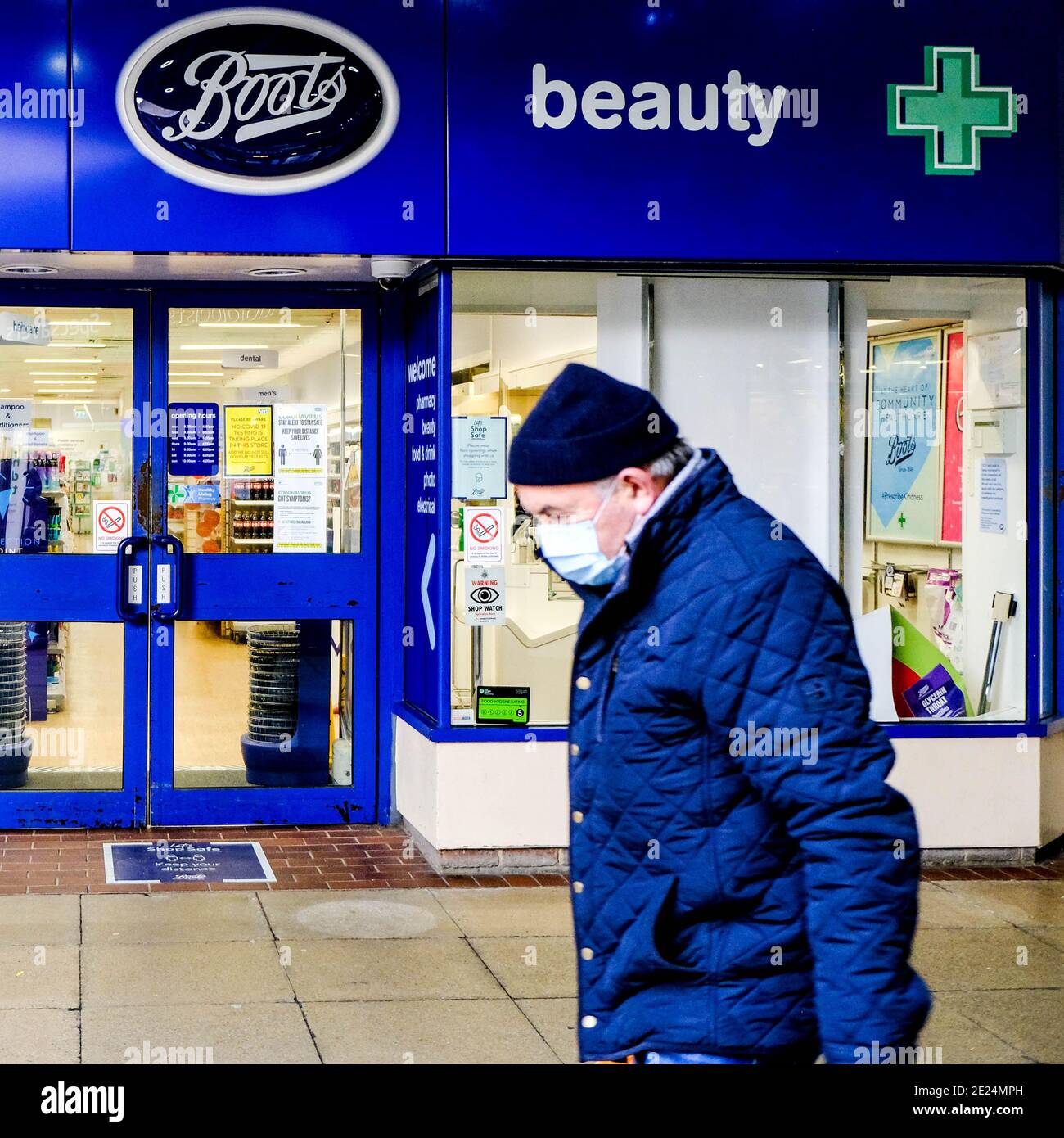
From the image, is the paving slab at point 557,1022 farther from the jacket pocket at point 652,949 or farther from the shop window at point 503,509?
the jacket pocket at point 652,949

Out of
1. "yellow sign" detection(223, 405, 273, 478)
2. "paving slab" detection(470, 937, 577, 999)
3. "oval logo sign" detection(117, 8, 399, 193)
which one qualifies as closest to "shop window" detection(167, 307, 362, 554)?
"yellow sign" detection(223, 405, 273, 478)

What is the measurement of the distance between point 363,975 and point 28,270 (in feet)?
12.7

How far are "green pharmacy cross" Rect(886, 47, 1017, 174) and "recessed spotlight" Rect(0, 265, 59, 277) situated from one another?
13.1 ft

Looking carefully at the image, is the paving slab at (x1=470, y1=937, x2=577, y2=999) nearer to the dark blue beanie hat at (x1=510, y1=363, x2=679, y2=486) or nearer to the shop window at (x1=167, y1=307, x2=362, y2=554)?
the shop window at (x1=167, y1=307, x2=362, y2=554)

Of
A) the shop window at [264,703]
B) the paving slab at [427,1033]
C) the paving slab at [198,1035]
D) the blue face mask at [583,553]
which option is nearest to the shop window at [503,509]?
the shop window at [264,703]

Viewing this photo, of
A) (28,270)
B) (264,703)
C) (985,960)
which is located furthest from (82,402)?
(985,960)

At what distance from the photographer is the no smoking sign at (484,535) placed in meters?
7.56

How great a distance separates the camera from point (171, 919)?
21.5ft

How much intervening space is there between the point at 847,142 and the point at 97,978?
15.9ft

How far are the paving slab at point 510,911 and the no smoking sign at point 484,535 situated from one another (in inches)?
61.2

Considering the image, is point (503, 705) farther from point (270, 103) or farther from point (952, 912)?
point (270, 103)

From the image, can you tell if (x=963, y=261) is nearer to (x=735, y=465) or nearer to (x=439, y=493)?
(x=735, y=465)

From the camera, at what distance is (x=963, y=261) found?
750 centimetres

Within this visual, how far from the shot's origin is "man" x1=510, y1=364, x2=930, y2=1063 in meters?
2.35
